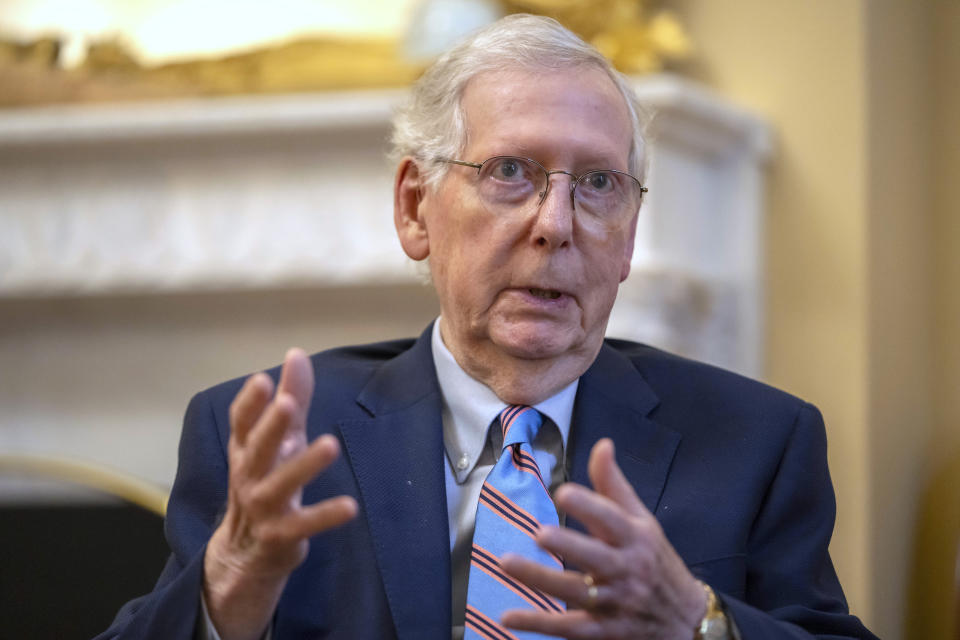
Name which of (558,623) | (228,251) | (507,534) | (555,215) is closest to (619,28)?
(228,251)

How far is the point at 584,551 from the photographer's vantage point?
94 cm

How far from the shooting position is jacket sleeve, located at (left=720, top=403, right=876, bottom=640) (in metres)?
1.25

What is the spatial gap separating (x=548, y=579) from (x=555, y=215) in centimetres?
51

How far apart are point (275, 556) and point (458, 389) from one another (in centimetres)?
44

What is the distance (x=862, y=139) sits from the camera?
96.9 inches

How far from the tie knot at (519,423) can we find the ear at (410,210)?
25 centimetres

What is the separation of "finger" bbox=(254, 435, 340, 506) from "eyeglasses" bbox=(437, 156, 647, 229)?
19.0 inches

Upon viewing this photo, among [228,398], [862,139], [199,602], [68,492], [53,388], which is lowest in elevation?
[68,492]

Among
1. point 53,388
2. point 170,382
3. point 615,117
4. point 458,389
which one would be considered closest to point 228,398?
point 458,389

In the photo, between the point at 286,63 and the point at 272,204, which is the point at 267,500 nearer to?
the point at 272,204

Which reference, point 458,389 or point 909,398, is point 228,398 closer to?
point 458,389

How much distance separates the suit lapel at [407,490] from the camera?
1249 millimetres

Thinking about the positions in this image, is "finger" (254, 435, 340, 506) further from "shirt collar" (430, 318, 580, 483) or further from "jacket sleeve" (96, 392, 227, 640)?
"shirt collar" (430, 318, 580, 483)

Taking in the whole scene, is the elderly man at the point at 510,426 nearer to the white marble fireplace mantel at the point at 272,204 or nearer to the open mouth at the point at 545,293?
the open mouth at the point at 545,293
